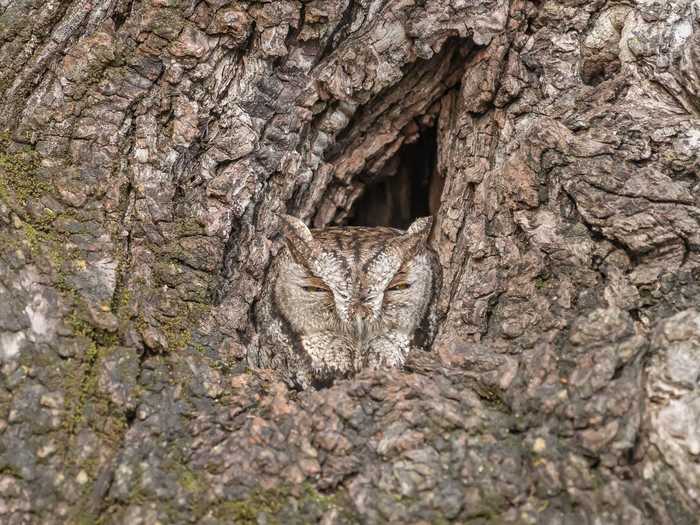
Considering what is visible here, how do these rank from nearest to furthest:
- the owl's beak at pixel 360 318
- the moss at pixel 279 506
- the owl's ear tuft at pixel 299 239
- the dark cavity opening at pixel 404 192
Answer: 1. the moss at pixel 279 506
2. the owl's beak at pixel 360 318
3. the owl's ear tuft at pixel 299 239
4. the dark cavity opening at pixel 404 192

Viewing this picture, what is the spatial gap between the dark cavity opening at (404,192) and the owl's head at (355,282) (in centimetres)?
84

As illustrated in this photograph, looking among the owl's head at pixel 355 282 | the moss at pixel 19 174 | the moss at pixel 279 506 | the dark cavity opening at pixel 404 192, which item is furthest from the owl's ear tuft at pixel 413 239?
the moss at pixel 19 174

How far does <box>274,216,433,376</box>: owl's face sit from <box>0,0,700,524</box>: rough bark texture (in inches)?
6.0

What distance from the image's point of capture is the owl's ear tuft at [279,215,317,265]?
330cm

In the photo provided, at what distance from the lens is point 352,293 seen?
323 cm

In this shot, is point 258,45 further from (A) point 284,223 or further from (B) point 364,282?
(B) point 364,282

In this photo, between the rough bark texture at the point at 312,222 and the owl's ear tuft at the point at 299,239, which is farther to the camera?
the owl's ear tuft at the point at 299,239

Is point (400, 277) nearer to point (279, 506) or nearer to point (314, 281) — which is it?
point (314, 281)

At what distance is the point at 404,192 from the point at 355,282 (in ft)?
4.68

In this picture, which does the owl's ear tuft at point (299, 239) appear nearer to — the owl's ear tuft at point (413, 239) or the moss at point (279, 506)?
the owl's ear tuft at point (413, 239)

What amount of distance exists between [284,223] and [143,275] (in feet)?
2.52

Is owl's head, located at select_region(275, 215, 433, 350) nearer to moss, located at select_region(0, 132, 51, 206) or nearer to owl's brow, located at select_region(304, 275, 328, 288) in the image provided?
owl's brow, located at select_region(304, 275, 328, 288)

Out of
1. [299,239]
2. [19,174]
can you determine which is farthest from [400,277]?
[19,174]

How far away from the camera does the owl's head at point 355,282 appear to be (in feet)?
10.6
